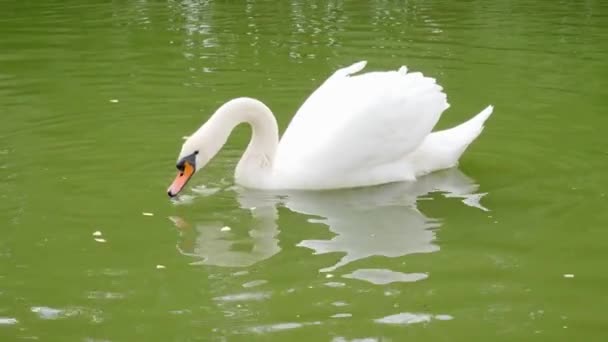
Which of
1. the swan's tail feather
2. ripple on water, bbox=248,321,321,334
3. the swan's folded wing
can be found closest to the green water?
ripple on water, bbox=248,321,321,334

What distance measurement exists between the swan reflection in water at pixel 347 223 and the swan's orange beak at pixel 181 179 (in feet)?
0.68

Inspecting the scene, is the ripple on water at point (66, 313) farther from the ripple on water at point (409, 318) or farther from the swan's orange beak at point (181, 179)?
the swan's orange beak at point (181, 179)

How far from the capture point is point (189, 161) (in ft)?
26.2

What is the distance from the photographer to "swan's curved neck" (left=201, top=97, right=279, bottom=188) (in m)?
8.31

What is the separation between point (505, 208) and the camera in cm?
796

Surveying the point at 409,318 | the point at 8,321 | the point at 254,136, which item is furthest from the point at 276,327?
the point at 254,136

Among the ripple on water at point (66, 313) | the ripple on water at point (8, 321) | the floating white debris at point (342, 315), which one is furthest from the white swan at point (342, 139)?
the floating white debris at point (342, 315)

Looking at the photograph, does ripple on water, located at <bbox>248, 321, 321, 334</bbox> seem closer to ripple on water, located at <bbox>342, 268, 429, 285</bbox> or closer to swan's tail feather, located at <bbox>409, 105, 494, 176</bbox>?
ripple on water, located at <bbox>342, 268, 429, 285</bbox>

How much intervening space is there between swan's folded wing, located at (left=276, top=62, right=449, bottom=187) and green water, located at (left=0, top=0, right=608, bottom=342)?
242 millimetres

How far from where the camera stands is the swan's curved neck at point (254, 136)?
8.31 metres

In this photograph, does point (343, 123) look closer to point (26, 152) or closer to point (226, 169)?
point (226, 169)

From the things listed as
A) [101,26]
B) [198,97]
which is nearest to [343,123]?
[198,97]

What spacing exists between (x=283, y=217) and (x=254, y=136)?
0.89 metres

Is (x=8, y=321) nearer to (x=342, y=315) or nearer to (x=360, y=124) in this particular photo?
(x=342, y=315)
